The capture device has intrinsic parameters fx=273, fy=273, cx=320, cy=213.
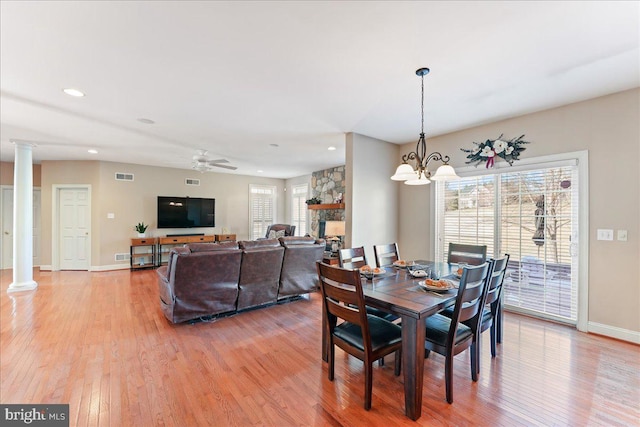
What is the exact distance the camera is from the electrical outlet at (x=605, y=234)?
2988 mm

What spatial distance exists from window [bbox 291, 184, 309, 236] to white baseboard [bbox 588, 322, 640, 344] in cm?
645

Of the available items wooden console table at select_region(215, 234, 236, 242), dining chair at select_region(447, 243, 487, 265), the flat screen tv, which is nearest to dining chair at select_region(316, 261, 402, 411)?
dining chair at select_region(447, 243, 487, 265)

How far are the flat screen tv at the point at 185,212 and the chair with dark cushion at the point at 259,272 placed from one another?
4500 mm

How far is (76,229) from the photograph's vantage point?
6445mm

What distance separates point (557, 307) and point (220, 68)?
4.64 metres

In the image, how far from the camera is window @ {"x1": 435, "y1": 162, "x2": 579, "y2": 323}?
3309mm

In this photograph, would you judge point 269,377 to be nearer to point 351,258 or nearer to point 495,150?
point 351,258

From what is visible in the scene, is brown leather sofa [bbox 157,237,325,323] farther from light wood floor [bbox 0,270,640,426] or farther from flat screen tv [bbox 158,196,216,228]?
flat screen tv [bbox 158,196,216,228]

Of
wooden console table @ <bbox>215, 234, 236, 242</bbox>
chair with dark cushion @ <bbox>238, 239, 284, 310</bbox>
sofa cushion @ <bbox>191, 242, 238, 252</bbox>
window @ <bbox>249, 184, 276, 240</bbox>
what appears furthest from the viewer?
window @ <bbox>249, 184, 276, 240</bbox>

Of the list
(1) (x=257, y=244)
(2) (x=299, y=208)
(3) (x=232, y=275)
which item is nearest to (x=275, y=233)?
(2) (x=299, y=208)

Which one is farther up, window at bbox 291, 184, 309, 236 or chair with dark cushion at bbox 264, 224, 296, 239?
window at bbox 291, 184, 309, 236

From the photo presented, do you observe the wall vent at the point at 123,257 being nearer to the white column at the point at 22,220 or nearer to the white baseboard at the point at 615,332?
the white column at the point at 22,220

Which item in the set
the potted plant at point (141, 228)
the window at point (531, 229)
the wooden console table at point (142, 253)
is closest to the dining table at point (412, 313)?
the window at point (531, 229)

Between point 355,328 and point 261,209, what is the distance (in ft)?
23.9
